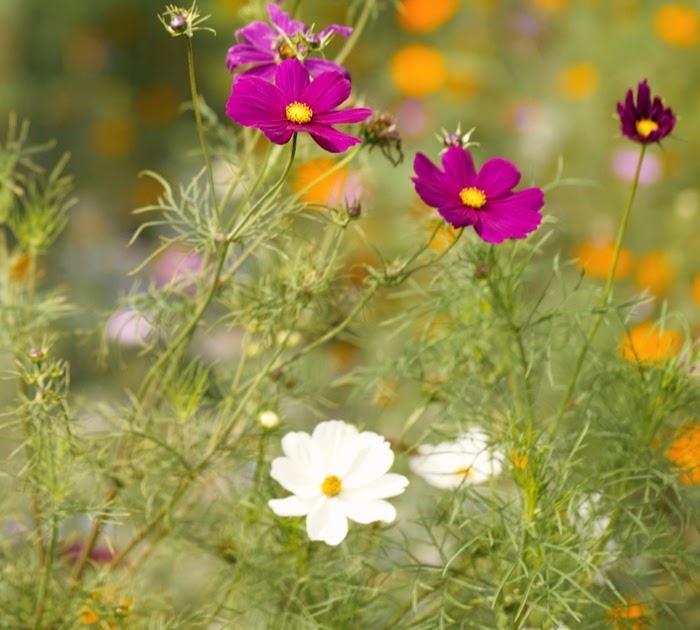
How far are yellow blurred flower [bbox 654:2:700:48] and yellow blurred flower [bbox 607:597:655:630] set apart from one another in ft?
4.85

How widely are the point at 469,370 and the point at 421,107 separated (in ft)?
5.07

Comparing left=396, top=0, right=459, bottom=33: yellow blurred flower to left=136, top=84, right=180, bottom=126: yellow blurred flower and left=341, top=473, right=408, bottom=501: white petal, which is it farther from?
left=341, top=473, right=408, bottom=501: white petal

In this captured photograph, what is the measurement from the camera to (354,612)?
21.8 inches

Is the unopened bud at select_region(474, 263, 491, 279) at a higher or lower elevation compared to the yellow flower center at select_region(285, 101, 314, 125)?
higher

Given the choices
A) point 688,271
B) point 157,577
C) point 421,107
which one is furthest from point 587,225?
point 157,577

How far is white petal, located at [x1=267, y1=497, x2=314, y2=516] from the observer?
1.67ft

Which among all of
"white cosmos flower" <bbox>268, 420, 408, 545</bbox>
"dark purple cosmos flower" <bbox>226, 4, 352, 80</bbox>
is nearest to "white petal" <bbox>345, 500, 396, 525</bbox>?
"white cosmos flower" <bbox>268, 420, 408, 545</bbox>

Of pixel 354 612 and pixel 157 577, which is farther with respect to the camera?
pixel 157 577

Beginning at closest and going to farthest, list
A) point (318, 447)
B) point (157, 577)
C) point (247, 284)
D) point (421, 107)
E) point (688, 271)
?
point (318, 447), point (247, 284), point (157, 577), point (688, 271), point (421, 107)

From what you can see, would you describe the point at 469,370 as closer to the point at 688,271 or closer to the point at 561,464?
the point at 561,464

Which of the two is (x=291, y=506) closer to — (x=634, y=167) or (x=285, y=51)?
(x=285, y=51)

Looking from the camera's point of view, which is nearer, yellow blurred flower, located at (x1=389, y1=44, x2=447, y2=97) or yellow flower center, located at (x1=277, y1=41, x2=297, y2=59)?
yellow flower center, located at (x1=277, y1=41, x2=297, y2=59)

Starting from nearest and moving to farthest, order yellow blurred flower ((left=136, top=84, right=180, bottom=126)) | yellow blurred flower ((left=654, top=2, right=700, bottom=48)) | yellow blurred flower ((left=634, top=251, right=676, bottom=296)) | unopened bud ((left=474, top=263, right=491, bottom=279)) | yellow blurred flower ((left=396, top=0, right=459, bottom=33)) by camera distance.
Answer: unopened bud ((left=474, top=263, right=491, bottom=279)) → yellow blurred flower ((left=634, top=251, right=676, bottom=296)) → yellow blurred flower ((left=654, top=2, right=700, bottom=48)) → yellow blurred flower ((left=396, top=0, right=459, bottom=33)) → yellow blurred flower ((left=136, top=84, right=180, bottom=126))

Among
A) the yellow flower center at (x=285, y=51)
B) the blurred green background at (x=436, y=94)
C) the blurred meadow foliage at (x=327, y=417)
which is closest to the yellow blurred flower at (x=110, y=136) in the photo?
the blurred green background at (x=436, y=94)
